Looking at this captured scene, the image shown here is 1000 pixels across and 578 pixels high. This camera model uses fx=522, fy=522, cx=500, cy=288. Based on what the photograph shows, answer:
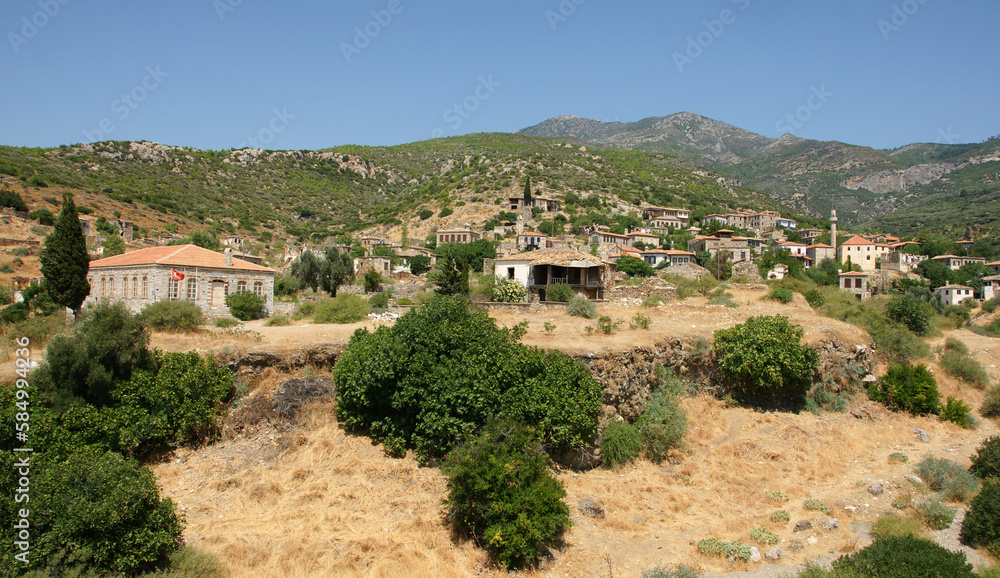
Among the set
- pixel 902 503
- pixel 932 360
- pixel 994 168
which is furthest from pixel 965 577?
pixel 994 168

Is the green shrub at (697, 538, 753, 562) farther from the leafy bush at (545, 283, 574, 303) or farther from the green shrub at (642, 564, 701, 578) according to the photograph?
the leafy bush at (545, 283, 574, 303)

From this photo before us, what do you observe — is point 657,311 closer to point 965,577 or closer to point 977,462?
point 977,462

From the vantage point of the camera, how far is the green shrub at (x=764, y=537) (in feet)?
35.7

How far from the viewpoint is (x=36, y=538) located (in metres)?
8.20

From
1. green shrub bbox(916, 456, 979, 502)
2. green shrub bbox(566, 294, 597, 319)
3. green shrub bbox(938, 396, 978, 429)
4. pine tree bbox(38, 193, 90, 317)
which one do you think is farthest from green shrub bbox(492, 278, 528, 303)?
pine tree bbox(38, 193, 90, 317)

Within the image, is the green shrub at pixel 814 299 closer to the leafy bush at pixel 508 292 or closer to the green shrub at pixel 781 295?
the green shrub at pixel 781 295

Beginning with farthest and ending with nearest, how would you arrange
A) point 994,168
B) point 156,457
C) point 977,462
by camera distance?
1. point 994,168
2. point 977,462
3. point 156,457

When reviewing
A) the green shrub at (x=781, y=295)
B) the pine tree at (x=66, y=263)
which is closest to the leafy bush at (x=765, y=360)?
the green shrub at (x=781, y=295)

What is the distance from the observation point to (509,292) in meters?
28.8

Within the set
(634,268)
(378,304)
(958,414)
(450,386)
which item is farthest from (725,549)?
(634,268)

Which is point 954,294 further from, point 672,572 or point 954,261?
point 672,572

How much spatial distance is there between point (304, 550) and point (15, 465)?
4.99 m

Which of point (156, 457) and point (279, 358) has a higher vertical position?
point (279, 358)

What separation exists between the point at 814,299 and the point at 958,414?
11.0 m
